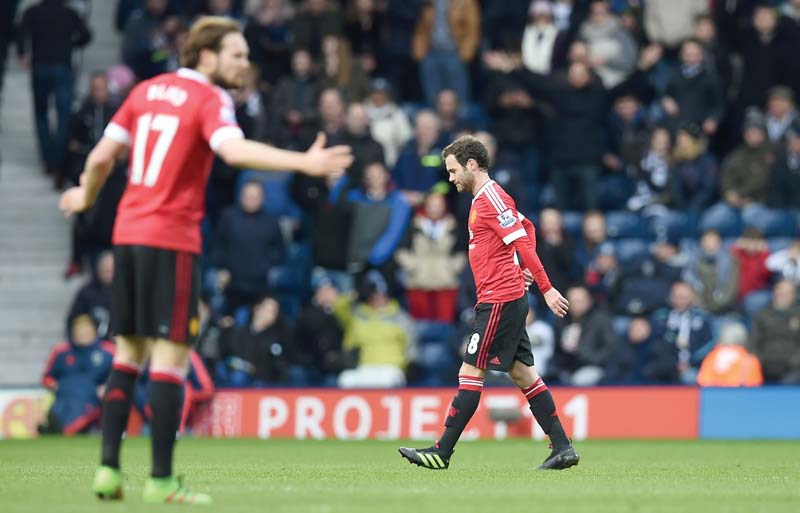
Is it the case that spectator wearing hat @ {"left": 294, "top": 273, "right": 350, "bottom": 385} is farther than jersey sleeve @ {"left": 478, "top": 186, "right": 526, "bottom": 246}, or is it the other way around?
→ spectator wearing hat @ {"left": 294, "top": 273, "right": 350, "bottom": 385}

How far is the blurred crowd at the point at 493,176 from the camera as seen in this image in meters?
18.7

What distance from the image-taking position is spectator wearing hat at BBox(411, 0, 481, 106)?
2211 centimetres

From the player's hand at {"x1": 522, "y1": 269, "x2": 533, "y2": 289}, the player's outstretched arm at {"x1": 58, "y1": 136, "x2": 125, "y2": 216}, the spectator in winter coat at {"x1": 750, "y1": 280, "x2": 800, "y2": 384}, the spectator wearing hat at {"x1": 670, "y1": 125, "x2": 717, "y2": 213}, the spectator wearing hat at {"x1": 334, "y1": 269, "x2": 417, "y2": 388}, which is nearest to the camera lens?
the player's outstretched arm at {"x1": 58, "y1": 136, "x2": 125, "y2": 216}

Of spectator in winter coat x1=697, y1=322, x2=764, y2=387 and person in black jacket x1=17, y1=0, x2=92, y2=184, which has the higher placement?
person in black jacket x1=17, y1=0, x2=92, y2=184

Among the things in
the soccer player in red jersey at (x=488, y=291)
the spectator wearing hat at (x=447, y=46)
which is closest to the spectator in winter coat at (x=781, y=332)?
the spectator wearing hat at (x=447, y=46)

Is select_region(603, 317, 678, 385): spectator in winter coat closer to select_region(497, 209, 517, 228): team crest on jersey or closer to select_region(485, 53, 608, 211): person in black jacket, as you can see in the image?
select_region(485, 53, 608, 211): person in black jacket

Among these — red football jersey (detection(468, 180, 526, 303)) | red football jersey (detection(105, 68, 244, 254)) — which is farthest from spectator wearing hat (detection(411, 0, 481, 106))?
red football jersey (detection(105, 68, 244, 254))

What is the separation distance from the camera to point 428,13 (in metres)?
22.3

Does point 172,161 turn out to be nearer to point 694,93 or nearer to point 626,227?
point 626,227

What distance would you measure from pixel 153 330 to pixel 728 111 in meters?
15.5

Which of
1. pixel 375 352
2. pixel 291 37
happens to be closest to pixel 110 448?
pixel 375 352

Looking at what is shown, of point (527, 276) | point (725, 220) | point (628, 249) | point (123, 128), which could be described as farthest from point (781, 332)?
point (123, 128)

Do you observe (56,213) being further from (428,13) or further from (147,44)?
(428,13)

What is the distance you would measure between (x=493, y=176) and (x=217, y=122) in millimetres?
12770
